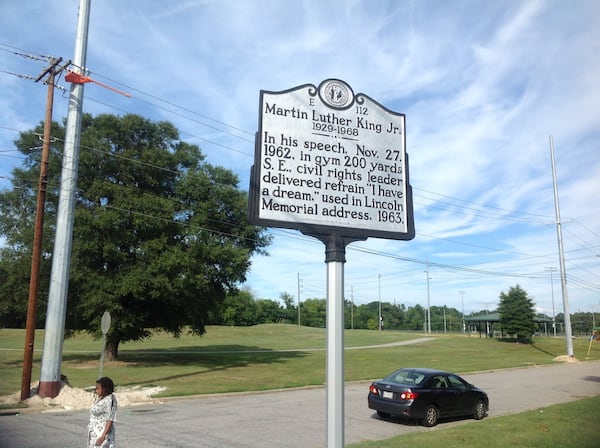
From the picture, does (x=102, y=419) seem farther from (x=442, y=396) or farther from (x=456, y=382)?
(x=456, y=382)

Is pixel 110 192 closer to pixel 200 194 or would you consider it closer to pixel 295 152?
pixel 200 194

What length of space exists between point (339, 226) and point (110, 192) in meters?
25.1

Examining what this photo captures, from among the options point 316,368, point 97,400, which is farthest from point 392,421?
point 316,368

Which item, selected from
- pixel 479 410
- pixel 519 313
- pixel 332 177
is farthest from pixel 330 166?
pixel 519 313

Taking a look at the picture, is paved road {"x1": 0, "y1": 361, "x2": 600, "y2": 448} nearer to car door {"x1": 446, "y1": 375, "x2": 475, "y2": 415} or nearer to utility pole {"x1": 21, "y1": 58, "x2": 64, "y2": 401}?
car door {"x1": 446, "y1": 375, "x2": 475, "y2": 415}

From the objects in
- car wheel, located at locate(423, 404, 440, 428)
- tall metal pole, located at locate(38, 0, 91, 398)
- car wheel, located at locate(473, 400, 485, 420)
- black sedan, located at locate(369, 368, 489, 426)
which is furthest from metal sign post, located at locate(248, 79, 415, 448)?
tall metal pole, located at locate(38, 0, 91, 398)

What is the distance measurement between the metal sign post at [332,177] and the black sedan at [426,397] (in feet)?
28.0

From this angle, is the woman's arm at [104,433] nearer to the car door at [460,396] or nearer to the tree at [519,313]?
the car door at [460,396]

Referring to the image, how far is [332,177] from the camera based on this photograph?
5.69m

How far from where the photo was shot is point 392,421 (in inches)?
544

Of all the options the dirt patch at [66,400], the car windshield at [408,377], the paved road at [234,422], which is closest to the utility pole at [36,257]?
the dirt patch at [66,400]

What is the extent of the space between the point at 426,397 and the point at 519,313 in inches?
2093

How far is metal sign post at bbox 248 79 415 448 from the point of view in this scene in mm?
5387

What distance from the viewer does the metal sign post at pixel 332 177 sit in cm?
539
